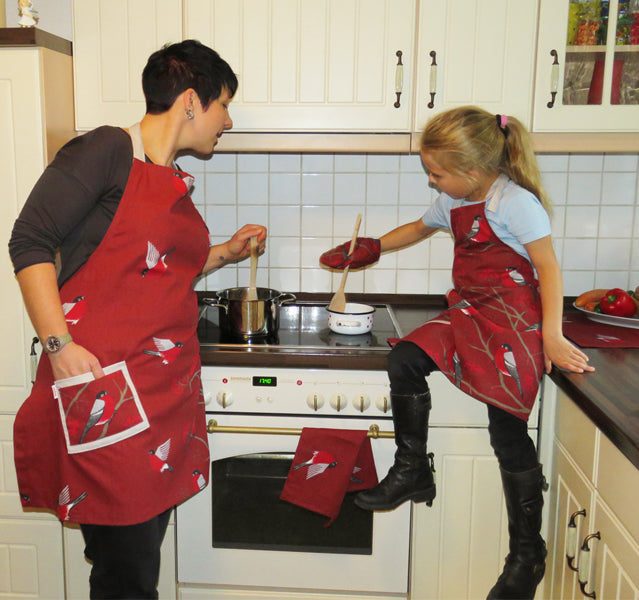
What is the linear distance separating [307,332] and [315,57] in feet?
2.45

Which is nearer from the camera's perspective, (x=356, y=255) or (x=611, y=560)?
(x=611, y=560)

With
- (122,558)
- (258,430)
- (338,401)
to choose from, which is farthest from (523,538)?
(122,558)

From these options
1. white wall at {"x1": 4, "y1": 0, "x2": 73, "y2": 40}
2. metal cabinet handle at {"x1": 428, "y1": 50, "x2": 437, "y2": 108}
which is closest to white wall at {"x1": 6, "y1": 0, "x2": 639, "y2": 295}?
white wall at {"x1": 4, "y1": 0, "x2": 73, "y2": 40}

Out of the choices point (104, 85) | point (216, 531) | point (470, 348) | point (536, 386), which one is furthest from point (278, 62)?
point (216, 531)

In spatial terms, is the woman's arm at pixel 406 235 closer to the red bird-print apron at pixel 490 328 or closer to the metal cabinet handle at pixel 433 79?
the red bird-print apron at pixel 490 328

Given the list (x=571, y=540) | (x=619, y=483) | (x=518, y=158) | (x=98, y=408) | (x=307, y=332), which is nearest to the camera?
(x=619, y=483)

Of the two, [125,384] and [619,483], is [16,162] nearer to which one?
[125,384]

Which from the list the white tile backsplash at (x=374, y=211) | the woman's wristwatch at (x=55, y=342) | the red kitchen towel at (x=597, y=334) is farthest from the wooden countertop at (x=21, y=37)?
the red kitchen towel at (x=597, y=334)

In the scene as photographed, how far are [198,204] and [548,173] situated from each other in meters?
1.13

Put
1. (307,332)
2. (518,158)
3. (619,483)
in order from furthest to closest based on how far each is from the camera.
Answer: (307,332)
(518,158)
(619,483)

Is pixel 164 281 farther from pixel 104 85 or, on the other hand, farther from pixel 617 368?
pixel 617 368

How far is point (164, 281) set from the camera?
138cm

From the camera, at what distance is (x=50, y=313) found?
1.22 metres

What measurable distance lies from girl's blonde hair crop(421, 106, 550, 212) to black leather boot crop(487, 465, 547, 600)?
2.13 feet
